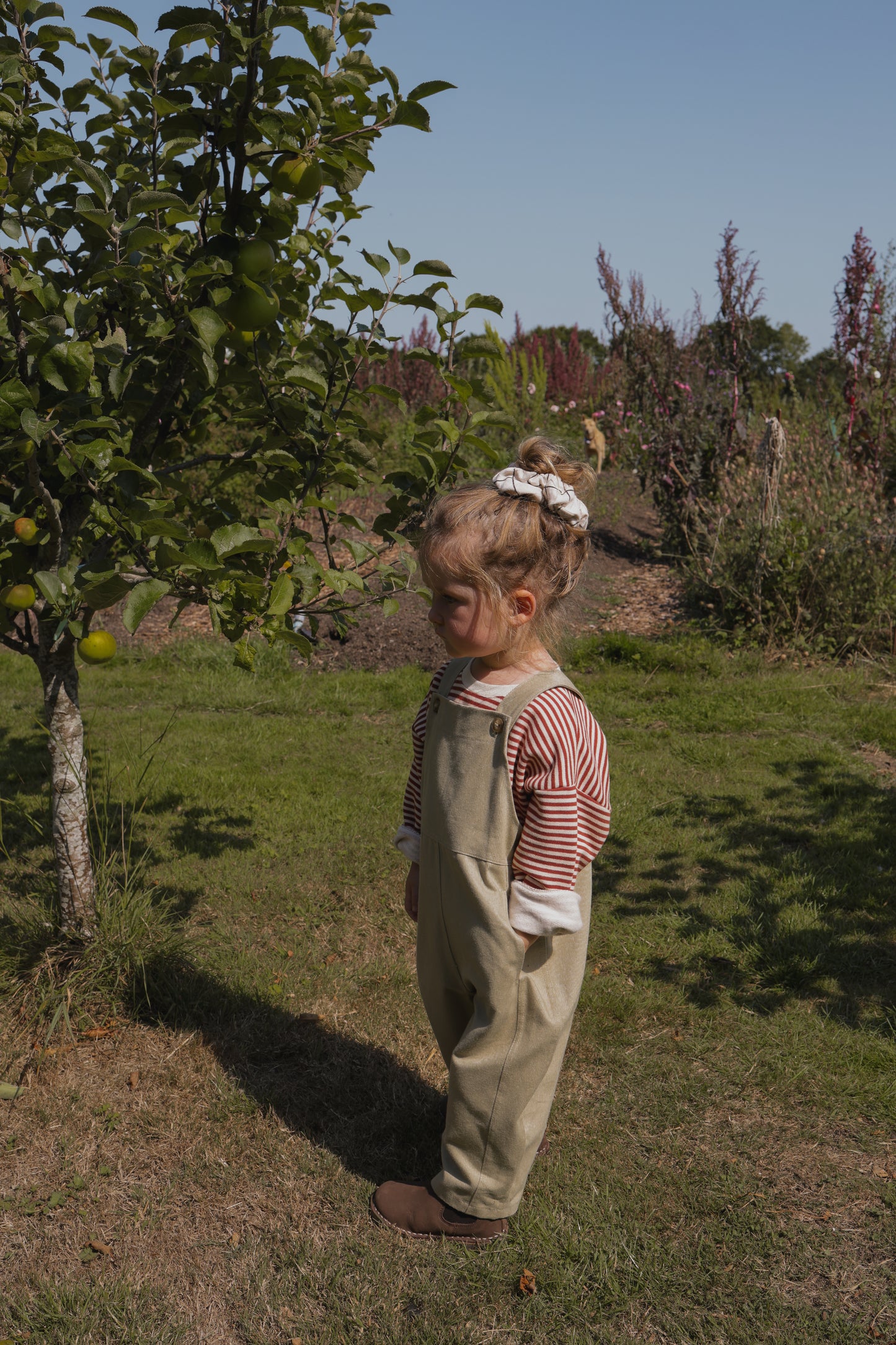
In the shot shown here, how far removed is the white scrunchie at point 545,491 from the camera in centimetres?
216

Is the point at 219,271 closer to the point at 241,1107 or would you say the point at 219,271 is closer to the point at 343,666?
the point at 241,1107

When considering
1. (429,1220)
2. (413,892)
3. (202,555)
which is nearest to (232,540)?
(202,555)

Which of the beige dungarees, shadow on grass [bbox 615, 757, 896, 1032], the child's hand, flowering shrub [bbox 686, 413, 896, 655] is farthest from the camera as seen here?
flowering shrub [bbox 686, 413, 896, 655]

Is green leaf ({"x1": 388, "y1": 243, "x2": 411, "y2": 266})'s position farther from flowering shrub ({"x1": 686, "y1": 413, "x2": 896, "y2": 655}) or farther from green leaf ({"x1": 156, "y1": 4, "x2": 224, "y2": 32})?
flowering shrub ({"x1": 686, "y1": 413, "x2": 896, "y2": 655})

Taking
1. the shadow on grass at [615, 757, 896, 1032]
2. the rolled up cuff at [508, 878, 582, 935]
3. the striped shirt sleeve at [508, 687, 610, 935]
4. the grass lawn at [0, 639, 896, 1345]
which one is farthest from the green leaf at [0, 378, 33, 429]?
the shadow on grass at [615, 757, 896, 1032]

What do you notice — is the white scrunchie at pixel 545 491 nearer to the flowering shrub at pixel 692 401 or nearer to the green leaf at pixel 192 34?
the green leaf at pixel 192 34

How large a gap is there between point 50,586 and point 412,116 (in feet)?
4.50

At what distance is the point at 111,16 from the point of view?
Answer: 6.97ft

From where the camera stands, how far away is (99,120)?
2.60 meters

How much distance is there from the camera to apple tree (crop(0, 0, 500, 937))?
2203 millimetres

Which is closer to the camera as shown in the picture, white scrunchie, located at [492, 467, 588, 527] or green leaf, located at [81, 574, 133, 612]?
white scrunchie, located at [492, 467, 588, 527]

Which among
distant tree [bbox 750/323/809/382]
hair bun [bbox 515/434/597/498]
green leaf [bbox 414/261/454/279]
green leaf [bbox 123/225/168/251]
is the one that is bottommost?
hair bun [bbox 515/434/597/498]

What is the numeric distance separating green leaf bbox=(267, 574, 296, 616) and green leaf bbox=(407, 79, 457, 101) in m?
1.16

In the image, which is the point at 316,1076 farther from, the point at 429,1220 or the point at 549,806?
the point at 549,806
